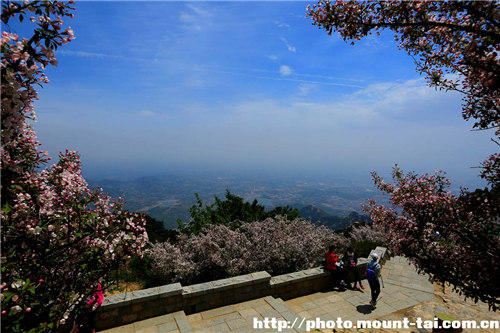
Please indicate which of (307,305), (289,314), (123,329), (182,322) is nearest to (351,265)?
(307,305)

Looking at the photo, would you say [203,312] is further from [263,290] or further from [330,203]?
[330,203]

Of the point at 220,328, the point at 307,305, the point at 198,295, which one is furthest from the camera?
the point at 307,305

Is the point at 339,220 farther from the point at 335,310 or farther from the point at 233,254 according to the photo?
the point at 233,254

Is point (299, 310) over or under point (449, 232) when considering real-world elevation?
under

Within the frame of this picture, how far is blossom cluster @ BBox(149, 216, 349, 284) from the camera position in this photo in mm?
7676

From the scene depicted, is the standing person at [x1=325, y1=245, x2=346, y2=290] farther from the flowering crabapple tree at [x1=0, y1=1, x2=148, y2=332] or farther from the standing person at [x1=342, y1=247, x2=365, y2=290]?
the flowering crabapple tree at [x1=0, y1=1, x2=148, y2=332]

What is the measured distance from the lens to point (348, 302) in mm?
7965

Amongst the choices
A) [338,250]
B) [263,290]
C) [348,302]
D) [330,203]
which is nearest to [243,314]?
[263,290]

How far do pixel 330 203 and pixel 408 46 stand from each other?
6847 inches

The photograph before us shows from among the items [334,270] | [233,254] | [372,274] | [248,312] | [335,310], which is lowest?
[335,310]

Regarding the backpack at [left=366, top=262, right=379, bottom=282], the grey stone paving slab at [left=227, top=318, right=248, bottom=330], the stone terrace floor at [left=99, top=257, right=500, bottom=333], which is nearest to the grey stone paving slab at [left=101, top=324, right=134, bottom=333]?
the stone terrace floor at [left=99, top=257, right=500, bottom=333]

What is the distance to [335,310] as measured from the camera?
741 centimetres

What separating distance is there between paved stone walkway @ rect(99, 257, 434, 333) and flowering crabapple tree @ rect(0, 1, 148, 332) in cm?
241

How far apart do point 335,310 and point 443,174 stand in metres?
5.01
